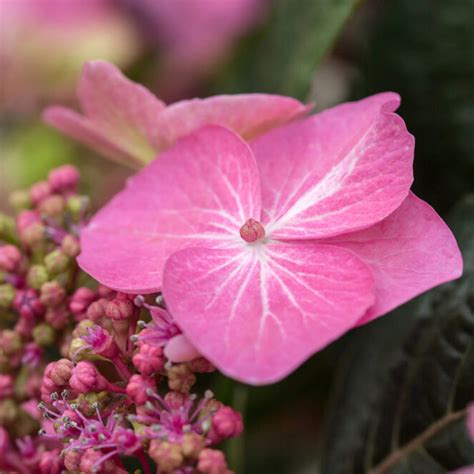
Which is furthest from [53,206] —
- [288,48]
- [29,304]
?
[288,48]

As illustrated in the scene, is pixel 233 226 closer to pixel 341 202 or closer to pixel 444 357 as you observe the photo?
pixel 341 202

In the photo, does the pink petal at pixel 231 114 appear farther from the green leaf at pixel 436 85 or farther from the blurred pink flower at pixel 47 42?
the blurred pink flower at pixel 47 42

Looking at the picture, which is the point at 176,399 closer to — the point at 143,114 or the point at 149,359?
the point at 149,359

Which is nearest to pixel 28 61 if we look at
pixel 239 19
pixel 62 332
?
pixel 239 19

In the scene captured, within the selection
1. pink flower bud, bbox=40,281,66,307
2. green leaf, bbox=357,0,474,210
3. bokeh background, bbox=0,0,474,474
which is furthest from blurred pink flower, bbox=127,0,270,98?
pink flower bud, bbox=40,281,66,307

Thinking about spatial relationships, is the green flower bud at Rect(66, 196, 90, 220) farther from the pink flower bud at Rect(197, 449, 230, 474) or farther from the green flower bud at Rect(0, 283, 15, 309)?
the pink flower bud at Rect(197, 449, 230, 474)

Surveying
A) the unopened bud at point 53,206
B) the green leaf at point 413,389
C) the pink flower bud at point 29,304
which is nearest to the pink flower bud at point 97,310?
the pink flower bud at point 29,304
